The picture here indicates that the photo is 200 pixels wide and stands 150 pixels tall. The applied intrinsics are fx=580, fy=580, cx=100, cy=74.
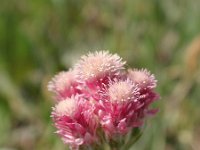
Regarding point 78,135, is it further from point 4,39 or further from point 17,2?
point 17,2

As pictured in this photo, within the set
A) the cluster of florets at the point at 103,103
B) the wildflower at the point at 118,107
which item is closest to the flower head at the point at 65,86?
the cluster of florets at the point at 103,103

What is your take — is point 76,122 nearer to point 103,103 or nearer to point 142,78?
point 103,103

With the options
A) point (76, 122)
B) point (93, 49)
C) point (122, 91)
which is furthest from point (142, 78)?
point (93, 49)

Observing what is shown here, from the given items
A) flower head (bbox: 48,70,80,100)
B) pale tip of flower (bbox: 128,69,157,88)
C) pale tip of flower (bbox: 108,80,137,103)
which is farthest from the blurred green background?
pale tip of flower (bbox: 108,80,137,103)

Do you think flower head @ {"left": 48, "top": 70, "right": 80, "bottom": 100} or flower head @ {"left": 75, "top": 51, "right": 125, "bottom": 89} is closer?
flower head @ {"left": 75, "top": 51, "right": 125, "bottom": 89}

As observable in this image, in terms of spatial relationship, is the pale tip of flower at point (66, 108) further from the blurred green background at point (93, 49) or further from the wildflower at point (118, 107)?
the blurred green background at point (93, 49)

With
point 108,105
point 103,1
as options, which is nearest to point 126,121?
point 108,105

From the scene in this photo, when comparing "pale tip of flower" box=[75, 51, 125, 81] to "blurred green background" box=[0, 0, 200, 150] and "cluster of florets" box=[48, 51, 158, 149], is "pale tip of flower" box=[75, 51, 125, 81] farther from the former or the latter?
"blurred green background" box=[0, 0, 200, 150]
